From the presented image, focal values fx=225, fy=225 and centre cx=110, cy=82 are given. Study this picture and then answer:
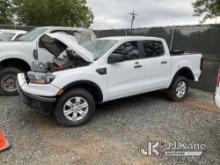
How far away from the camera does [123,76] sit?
15.8 feet

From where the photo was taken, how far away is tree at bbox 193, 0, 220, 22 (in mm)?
15803

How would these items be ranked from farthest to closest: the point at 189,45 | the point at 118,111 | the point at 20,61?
the point at 189,45
the point at 20,61
the point at 118,111

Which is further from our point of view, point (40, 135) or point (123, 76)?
point (123, 76)

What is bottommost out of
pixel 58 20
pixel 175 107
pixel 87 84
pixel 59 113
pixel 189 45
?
pixel 175 107

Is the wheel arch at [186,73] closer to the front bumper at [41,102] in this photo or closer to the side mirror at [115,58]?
the side mirror at [115,58]

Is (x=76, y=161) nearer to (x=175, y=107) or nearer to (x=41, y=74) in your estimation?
(x=41, y=74)

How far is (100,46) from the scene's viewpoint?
5109 millimetres

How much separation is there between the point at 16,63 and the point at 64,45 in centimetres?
226

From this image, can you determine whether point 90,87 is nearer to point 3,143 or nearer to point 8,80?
point 3,143

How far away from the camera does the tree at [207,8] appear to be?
15.8 m

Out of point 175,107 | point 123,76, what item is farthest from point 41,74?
point 175,107

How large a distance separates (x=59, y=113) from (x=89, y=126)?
0.66 metres

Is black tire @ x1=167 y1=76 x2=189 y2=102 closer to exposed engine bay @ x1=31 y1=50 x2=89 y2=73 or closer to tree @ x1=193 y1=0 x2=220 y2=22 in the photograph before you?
exposed engine bay @ x1=31 y1=50 x2=89 y2=73

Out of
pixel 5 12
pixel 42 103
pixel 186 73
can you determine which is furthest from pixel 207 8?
pixel 5 12
